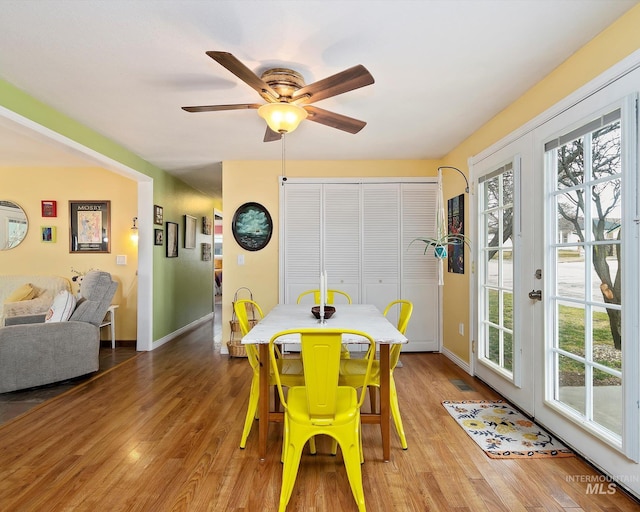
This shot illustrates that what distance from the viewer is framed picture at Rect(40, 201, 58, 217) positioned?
476 centimetres

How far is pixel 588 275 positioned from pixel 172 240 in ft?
16.1

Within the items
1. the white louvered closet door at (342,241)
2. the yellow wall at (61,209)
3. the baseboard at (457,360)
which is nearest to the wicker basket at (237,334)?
the white louvered closet door at (342,241)

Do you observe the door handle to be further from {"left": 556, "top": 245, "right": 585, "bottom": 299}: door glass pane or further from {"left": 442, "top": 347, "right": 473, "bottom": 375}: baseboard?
{"left": 442, "top": 347, "right": 473, "bottom": 375}: baseboard

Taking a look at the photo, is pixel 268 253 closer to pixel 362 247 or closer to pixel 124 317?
pixel 362 247

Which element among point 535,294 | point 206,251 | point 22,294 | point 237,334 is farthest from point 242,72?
point 206,251

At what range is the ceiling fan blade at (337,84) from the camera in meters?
1.75

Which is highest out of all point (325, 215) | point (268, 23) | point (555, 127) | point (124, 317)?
point (268, 23)

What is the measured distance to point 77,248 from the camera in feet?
15.7

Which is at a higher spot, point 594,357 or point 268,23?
point 268,23

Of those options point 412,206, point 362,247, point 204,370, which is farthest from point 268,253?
point 412,206

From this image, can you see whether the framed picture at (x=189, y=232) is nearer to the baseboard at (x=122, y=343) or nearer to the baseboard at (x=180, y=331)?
the baseboard at (x=180, y=331)

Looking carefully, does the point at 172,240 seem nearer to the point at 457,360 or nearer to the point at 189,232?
the point at 189,232

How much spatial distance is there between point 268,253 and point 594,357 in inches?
131

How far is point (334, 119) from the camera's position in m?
2.35
